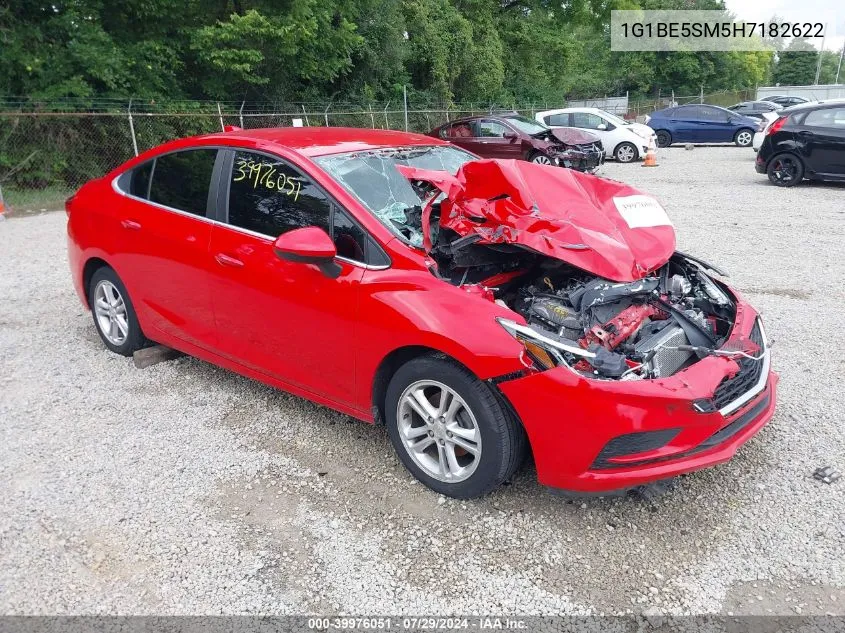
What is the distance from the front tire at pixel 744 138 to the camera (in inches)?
851

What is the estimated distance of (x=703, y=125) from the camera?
72.4 ft

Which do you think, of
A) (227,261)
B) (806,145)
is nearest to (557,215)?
(227,261)

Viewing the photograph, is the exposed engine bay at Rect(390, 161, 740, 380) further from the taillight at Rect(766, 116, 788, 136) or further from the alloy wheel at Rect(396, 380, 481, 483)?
the taillight at Rect(766, 116, 788, 136)

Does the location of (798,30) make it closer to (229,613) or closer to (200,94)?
(200,94)

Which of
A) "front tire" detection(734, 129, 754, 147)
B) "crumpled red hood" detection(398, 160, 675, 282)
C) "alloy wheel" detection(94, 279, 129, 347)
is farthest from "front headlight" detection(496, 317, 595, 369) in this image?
"front tire" detection(734, 129, 754, 147)

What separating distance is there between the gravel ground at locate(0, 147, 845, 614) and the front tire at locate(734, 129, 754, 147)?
19852 millimetres

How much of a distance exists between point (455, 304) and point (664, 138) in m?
22.6

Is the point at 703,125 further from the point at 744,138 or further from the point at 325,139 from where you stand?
the point at 325,139

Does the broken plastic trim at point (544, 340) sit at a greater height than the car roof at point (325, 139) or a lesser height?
lesser

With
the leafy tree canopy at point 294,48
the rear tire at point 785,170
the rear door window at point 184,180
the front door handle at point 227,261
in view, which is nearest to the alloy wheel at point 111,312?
the rear door window at point 184,180

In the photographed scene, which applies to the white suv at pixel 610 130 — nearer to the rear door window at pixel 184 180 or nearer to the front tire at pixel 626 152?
the front tire at pixel 626 152

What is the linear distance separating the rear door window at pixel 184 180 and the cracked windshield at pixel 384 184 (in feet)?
2.85

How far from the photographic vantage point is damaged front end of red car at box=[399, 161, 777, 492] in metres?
2.64

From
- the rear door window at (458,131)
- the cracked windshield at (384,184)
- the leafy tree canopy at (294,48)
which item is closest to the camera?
the cracked windshield at (384,184)
